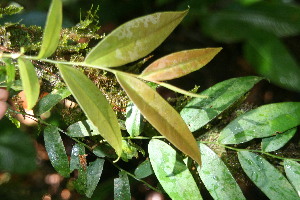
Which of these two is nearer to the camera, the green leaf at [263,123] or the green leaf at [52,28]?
the green leaf at [52,28]

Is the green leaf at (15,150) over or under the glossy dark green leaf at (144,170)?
under

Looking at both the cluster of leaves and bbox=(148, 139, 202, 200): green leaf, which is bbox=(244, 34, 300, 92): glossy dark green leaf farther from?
bbox=(148, 139, 202, 200): green leaf

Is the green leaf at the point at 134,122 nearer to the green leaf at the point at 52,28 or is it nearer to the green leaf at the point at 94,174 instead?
the green leaf at the point at 94,174

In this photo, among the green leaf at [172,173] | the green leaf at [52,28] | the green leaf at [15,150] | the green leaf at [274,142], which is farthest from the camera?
the green leaf at [15,150]

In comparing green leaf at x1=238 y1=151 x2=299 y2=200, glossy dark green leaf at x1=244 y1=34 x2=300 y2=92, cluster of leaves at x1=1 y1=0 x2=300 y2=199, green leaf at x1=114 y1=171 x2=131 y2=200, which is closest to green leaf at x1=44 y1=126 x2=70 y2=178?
cluster of leaves at x1=1 y1=0 x2=300 y2=199

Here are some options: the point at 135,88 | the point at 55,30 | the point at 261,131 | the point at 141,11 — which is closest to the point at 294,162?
the point at 261,131

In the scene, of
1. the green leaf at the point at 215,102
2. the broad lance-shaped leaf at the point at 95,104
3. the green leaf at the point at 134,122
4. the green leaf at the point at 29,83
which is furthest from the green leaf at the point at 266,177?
the green leaf at the point at 29,83

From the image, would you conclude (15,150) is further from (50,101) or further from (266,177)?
(266,177)
